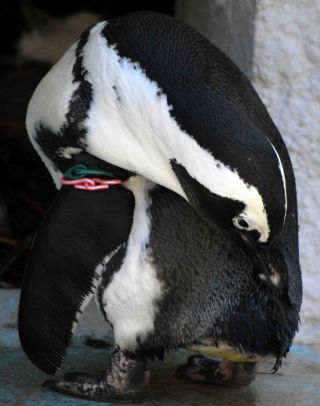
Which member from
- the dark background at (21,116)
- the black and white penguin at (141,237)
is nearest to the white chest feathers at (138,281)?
the black and white penguin at (141,237)

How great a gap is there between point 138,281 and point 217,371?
32 centimetres

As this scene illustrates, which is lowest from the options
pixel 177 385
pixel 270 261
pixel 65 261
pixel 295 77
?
pixel 177 385

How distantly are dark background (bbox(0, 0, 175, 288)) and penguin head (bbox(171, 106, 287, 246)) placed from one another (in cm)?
102

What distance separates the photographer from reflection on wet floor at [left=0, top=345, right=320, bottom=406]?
1.80 m

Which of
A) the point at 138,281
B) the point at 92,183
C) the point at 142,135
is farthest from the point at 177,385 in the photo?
the point at 142,135

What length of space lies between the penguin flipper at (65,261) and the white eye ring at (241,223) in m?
0.21

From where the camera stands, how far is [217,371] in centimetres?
188

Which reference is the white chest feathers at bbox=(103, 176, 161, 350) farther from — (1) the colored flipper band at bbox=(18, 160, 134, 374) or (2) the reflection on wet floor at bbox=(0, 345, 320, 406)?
(2) the reflection on wet floor at bbox=(0, 345, 320, 406)

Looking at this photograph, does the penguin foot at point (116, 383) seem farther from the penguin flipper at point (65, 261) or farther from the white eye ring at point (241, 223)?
the white eye ring at point (241, 223)

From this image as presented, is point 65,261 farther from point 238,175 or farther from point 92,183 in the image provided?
point 238,175

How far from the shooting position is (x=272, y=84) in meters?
1.98

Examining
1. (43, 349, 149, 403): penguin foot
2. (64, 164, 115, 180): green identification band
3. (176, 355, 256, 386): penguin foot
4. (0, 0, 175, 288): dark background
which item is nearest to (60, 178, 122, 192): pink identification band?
(64, 164, 115, 180): green identification band

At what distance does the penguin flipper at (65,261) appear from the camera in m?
1.66

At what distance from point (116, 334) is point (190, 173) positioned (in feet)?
1.15
